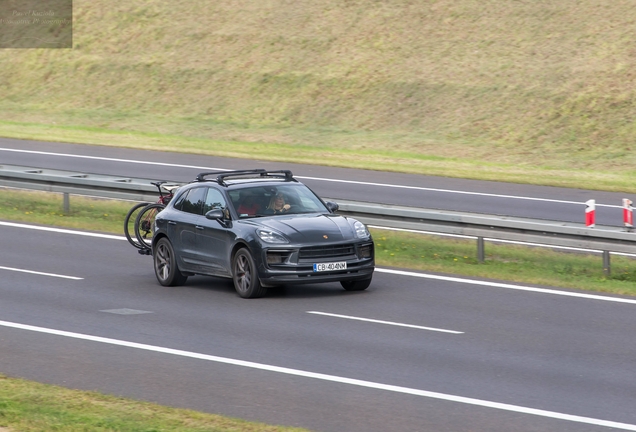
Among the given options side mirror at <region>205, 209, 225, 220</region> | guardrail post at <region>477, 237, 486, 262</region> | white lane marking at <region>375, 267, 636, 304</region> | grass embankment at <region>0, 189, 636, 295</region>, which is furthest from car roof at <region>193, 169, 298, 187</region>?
guardrail post at <region>477, 237, 486, 262</region>

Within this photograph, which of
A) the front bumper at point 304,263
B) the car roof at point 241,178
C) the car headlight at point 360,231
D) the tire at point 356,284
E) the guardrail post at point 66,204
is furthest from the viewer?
the guardrail post at point 66,204

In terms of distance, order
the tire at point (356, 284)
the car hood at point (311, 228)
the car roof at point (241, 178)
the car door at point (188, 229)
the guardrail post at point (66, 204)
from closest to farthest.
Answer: the car hood at point (311, 228) → the tire at point (356, 284) → the car door at point (188, 229) → the car roof at point (241, 178) → the guardrail post at point (66, 204)

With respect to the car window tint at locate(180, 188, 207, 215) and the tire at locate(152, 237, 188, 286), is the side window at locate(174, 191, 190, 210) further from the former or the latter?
the tire at locate(152, 237, 188, 286)

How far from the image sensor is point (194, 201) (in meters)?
16.3

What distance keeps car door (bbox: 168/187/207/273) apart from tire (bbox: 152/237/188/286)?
0.39 feet

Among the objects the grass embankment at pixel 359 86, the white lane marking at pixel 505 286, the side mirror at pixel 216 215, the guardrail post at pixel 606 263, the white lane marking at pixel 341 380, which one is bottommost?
the white lane marking at pixel 341 380

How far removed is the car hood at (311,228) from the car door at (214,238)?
Answer: 0.56 meters

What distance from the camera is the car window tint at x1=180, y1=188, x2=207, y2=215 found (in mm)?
16156

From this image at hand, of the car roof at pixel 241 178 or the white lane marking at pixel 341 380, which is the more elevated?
the car roof at pixel 241 178

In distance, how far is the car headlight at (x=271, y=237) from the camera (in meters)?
14.6

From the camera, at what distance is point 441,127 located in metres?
37.8

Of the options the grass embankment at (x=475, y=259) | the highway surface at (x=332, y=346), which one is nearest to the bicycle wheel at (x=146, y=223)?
the highway surface at (x=332, y=346)

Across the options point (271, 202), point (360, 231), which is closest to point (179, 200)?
point (271, 202)

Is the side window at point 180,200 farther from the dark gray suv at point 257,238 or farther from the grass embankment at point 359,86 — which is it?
the grass embankment at point 359,86
